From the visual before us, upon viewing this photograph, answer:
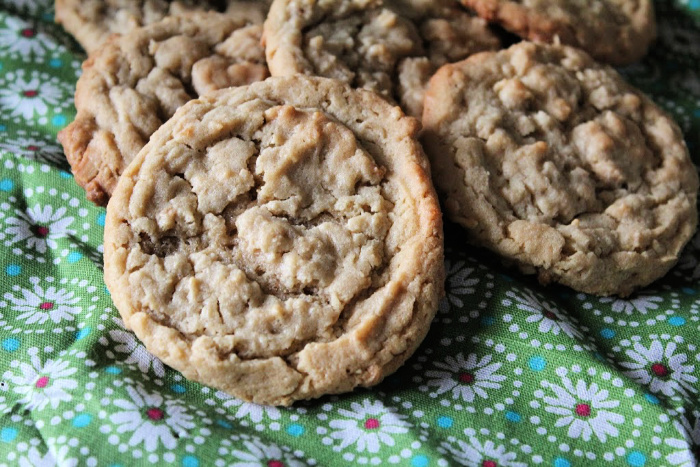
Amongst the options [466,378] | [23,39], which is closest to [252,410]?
[466,378]

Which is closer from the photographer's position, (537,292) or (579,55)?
(537,292)

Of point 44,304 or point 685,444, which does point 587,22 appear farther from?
point 44,304

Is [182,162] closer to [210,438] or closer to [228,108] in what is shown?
[228,108]

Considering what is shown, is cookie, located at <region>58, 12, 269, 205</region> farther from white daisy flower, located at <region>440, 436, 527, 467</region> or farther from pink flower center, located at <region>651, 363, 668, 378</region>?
pink flower center, located at <region>651, 363, 668, 378</region>

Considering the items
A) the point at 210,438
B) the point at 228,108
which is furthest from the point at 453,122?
the point at 210,438

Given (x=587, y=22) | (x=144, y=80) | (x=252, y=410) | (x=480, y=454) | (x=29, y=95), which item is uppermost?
(x=144, y=80)

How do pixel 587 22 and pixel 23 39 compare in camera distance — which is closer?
pixel 587 22
